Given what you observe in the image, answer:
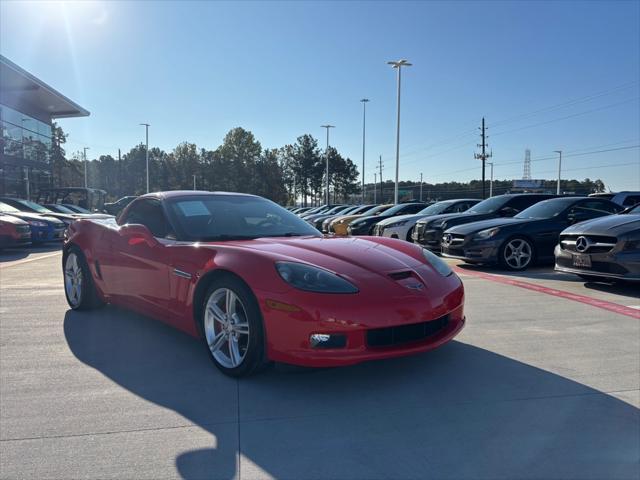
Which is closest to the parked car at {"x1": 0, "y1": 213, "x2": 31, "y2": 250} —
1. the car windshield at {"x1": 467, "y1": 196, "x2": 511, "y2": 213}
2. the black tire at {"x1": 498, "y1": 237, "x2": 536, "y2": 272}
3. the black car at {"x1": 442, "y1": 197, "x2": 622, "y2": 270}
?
the black car at {"x1": 442, "y1": 197, "x2": 622, "y2": 270}

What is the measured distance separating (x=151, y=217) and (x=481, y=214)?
25.7ft

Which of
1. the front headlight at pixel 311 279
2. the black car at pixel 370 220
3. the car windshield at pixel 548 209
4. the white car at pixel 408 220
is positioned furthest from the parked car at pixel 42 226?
the front headlight at pixel 311 279

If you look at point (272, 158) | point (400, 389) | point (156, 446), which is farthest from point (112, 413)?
point (272, 158)

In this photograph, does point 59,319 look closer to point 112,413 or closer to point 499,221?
point 112,413

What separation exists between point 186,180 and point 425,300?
75393 mm

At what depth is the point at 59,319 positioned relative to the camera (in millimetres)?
4891

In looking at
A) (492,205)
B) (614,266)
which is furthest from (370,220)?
(614,266)

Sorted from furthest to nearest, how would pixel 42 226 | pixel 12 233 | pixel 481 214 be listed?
pixel 42 226
pixel 12 233
pixel 481 214

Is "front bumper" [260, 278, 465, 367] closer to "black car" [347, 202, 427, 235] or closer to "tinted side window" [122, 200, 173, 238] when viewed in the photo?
"tinted side window" [122, 200, 173, 238]

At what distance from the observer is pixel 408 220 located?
12898 mm

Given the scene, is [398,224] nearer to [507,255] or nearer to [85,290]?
[507,255]

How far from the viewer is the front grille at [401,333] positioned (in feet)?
9.46

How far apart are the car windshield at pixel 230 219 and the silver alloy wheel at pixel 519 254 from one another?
17.1ft

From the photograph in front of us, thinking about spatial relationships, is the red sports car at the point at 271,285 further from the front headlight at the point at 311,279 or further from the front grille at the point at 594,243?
the front grille at the point at 594,243
